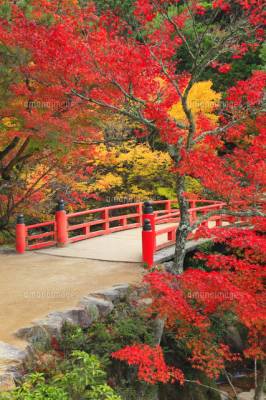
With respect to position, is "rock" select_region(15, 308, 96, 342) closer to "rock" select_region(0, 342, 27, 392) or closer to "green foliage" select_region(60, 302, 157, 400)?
"green foliage" select_region(60, 302, 157, 400)

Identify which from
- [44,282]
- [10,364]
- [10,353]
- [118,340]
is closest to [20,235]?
[44,282]

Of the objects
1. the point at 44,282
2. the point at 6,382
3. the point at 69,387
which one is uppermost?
the point at 44,282

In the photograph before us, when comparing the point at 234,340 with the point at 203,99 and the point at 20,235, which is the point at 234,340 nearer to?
the point at 20,235

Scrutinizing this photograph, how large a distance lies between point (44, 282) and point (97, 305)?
1864 mm

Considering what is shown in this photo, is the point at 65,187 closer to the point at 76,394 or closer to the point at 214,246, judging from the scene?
the point at 214,246

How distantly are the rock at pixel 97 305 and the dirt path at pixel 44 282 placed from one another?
0.21m

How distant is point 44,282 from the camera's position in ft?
31.1

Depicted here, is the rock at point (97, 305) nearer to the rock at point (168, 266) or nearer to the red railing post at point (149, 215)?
the rock at point (168, 266)

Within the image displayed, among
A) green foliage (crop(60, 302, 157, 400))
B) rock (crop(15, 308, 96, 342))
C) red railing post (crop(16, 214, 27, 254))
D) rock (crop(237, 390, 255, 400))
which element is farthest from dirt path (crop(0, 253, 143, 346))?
rock (crop(237, 390, 255, 400))

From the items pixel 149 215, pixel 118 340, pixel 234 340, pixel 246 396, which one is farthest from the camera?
pixel 234 340

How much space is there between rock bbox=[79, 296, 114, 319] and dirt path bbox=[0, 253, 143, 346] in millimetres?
209

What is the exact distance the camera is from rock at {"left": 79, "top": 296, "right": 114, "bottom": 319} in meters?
7.94

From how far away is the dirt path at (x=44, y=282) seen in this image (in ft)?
24.9

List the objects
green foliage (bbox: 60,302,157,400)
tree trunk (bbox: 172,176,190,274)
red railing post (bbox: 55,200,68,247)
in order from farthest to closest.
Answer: red railing post (bbox: 55,200,68,247)
tree trunk (bbox: 172,176,190,274)
green foliage (bbox: 60,302,157,400)
